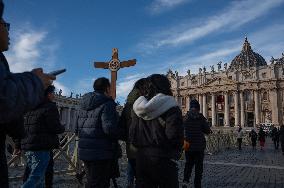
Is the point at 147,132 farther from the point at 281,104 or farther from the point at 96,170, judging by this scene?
the point at 281,104

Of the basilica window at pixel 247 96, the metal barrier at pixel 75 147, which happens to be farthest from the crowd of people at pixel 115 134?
the basilica window at pixel 247 96

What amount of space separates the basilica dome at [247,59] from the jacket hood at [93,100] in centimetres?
7809

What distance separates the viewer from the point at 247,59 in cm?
8200

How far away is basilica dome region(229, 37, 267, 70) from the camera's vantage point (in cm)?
8075

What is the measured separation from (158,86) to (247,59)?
82.3 m

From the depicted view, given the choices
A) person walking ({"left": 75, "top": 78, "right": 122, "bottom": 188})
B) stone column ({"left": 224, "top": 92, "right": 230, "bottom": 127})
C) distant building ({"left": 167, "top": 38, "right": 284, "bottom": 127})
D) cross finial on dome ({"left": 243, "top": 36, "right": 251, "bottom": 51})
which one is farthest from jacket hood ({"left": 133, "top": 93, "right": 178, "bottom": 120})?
cross finial on dome ({"left": 243, "top": 36, "right": 251, "bottom": 51})

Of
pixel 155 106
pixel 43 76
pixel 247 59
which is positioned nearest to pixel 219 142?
pixel 155 106

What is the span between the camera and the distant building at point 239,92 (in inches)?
2596

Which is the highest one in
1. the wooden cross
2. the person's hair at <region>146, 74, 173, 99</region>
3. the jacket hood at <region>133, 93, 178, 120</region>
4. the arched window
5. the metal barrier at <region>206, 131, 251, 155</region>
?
the arched window

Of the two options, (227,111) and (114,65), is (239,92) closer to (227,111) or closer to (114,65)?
(227,111)

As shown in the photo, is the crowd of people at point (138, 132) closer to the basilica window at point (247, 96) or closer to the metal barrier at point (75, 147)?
the metal barrier at point (75, 147)

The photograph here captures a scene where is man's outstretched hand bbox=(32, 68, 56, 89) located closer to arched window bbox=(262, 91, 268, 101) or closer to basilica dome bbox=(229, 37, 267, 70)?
arched window bbox=(262, 91, 268, 101)

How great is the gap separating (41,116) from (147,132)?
2.02 metres

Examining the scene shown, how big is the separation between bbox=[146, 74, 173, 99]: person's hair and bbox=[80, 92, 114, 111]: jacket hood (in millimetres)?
766
